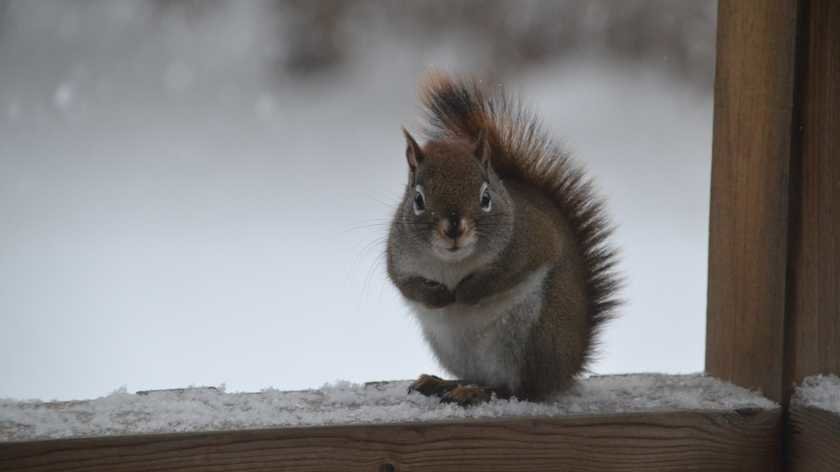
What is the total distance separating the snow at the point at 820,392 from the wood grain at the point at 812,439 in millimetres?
12

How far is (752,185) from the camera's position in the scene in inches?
74.7

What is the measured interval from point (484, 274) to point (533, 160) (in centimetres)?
36

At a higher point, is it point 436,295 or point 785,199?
point 785,199

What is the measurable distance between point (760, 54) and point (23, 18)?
1398mm

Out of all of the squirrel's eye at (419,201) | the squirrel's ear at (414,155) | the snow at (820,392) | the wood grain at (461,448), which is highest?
the squirrel's ear at (414,155)

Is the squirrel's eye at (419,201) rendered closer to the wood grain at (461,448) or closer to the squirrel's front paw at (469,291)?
the squirrel's front paw at (469,291)

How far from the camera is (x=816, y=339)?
1.83 meters

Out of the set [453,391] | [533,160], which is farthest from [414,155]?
[453,391]

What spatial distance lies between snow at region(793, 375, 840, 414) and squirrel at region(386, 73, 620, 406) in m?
0.41

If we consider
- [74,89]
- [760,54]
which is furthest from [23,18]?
[760,54]

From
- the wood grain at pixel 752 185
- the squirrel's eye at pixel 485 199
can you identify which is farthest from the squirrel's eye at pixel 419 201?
the wood grain at pixel 752 185

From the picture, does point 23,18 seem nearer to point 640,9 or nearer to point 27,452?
point 27,452

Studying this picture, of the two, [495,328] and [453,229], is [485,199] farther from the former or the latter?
[495,328]

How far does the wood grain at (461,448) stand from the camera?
153 cm
